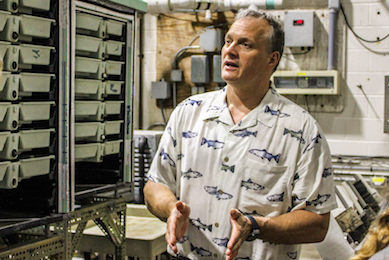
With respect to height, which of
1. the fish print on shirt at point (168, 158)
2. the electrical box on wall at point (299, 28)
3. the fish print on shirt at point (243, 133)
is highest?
the electrical box on wall at point (299, 28)

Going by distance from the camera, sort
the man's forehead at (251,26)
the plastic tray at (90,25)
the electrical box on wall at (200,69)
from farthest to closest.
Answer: the electrical box on wall at (200,69) → the plastic tray at (90,25) → the man's forehead at (251,26)

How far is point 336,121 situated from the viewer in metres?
3.90

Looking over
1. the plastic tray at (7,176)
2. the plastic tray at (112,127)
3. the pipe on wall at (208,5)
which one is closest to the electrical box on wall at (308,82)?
the pipe on wall at (208,5)

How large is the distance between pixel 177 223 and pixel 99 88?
1.22 meters

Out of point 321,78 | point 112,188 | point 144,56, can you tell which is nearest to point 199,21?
point 144,56

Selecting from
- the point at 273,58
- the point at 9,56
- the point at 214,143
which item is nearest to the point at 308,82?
the point at 273,58

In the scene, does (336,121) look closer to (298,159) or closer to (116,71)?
(116,71)

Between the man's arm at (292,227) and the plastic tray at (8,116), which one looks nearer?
the man's arm at (292,227)

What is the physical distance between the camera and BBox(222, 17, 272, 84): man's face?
1.76m

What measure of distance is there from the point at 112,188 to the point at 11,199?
54 cm

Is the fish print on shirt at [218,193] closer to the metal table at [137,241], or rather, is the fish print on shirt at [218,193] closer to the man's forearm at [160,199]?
the man's forearm at [160,199]

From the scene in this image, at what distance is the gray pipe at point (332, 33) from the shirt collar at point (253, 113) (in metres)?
2.13

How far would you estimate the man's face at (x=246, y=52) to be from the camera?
176 centimetres

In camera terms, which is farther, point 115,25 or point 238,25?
point 115,25
